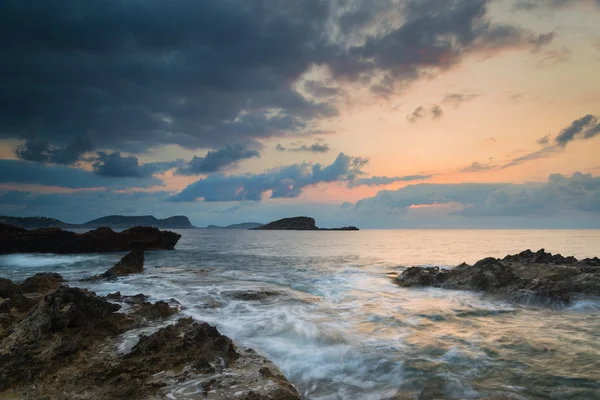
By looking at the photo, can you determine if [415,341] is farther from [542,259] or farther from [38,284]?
[542,259]

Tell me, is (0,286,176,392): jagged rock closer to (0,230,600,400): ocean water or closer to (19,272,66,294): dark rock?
(0,230,600,400): ocean water

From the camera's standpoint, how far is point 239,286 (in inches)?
709

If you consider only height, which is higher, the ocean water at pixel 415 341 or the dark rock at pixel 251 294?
the ocean water at pixel 415 341

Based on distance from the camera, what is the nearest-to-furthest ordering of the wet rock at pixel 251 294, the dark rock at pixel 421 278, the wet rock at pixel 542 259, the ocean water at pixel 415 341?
the ocean water at pixel 415 341, the wet rock at pixel 251 294, the dark rock at pixel 421 278, the wet rock at pixel 542 259

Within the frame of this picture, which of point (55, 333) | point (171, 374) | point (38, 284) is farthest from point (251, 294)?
point (38, 284)

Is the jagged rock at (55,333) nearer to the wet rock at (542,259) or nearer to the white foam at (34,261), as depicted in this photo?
the wet rock at (542,259)

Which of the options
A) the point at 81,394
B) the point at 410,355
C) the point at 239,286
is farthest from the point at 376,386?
the point at 239,286

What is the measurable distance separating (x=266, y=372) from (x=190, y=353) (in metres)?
1.73

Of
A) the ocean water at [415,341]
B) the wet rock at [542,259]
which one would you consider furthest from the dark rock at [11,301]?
the wet rock at [542,259]

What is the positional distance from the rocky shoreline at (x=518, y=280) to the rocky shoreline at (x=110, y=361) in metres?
12.7

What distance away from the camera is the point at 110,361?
6.44 meters

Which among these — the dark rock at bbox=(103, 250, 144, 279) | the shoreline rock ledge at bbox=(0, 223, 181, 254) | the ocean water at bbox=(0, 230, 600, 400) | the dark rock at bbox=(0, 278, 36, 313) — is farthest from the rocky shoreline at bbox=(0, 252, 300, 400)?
the shoreline rock ledge at bbox=(0, 223, 181, 254)

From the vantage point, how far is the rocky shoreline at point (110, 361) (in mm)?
5312

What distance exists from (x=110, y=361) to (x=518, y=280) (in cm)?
1638
